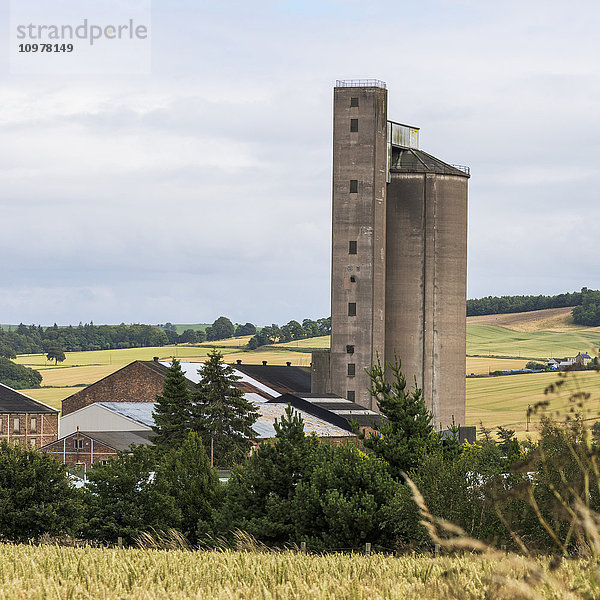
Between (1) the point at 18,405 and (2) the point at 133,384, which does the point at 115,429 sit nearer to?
(2) the point at 133,384

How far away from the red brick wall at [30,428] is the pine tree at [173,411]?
28.7 meters

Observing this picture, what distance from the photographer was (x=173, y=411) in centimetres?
7269

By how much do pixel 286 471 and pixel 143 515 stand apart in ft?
23.8

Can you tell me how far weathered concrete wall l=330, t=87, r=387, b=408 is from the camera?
92.4 m

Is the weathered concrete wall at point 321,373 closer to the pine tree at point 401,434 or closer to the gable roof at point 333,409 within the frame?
the gable roof at point 333,409

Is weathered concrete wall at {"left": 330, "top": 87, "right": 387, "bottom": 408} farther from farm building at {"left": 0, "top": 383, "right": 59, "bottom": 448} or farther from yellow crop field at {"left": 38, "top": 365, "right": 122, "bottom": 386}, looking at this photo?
yellow crop field at {"left": 38, "top": 365, "right": 122, "bottom": 386}

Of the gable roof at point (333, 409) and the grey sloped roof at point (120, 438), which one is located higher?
the gable roof at point (333, 409)

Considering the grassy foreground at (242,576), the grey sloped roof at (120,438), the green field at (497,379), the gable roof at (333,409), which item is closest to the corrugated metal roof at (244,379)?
the gable roof at (333,409)

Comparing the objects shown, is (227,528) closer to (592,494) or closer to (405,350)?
(592,494)

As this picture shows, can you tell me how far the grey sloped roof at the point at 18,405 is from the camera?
97.8 m

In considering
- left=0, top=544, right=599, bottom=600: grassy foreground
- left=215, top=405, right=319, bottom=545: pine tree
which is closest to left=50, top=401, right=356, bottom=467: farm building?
left=215, top=405, right=319, bottom=545: pine tree

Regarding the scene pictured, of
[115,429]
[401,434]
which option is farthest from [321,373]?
[401,434]

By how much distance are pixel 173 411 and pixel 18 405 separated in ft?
108

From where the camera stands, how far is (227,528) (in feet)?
120
